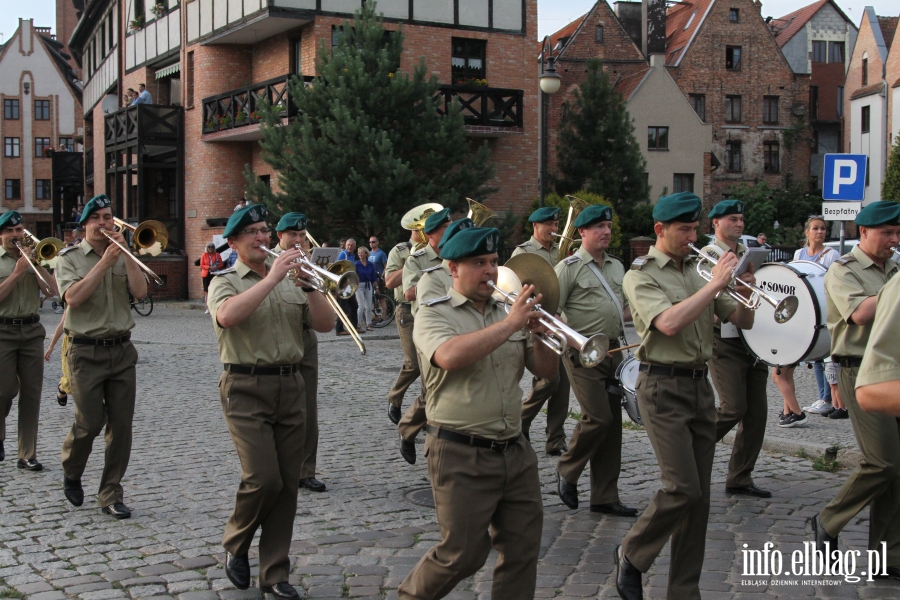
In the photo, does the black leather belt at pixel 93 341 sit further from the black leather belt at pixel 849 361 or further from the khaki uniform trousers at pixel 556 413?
the black leather belt at pixel 849 361

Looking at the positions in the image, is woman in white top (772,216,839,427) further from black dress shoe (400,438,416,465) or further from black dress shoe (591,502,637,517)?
black dress shoe (400,438,416,465)

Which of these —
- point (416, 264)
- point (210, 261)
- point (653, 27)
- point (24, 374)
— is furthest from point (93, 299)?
point (653, 27)

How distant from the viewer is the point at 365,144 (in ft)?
76.4

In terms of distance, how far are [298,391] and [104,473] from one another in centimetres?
211

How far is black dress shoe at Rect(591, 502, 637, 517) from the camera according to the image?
636 centimetres

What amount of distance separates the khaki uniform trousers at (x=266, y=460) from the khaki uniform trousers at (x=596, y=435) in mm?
2128

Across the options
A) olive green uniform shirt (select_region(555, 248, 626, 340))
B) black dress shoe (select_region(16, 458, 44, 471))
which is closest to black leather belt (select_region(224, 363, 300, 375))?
olive green uniform shirt (select_region(555, 248, 626, 340))

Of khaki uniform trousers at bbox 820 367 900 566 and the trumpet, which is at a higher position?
the trumpet

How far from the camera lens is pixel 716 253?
19.7 ft

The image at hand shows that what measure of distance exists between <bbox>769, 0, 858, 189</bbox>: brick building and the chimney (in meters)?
7.36

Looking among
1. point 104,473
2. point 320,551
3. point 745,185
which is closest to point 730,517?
point 320,551

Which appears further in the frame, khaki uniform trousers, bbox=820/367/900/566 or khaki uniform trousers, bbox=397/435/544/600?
khaki uniform trousers, bbox=820/367/900/566

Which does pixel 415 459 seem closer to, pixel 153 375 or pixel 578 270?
pixel 578 270

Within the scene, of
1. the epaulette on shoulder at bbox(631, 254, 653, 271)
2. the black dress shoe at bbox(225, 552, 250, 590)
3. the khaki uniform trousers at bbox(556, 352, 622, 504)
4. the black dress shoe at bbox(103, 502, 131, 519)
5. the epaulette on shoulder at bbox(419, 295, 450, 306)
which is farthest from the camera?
the khaki uniform trousers at bbox(556, 352, 622, 504)
